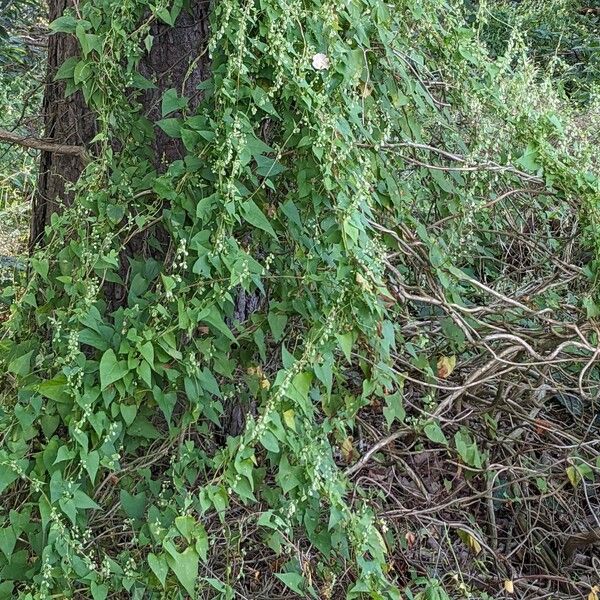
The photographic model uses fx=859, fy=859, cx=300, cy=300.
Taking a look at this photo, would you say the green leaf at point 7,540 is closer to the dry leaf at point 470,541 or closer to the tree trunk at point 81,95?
the tree trunk at point 81,95

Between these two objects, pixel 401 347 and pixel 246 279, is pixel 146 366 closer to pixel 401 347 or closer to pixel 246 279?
pixel 246 279

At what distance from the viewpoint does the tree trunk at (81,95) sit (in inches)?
89.0

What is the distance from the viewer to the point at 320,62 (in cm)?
195

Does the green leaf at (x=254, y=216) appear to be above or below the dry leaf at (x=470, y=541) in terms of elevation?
above

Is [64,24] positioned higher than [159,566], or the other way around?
[64,24]

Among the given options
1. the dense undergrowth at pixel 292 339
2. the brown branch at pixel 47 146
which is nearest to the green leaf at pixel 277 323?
the dense undergrowth at pixel 292 339

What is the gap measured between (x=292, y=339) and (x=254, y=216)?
435 millimetres

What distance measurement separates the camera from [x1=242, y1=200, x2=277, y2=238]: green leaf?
76.5 inches

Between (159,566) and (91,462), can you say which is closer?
(159,566)

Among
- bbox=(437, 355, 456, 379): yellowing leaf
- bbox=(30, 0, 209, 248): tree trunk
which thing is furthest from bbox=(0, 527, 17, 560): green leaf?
bbox=(437, 355, 456, 379): yellowing leaf

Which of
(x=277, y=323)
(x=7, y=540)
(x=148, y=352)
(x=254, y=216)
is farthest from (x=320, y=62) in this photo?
(x=7, y=540)

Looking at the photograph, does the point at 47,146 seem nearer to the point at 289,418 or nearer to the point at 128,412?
the point at 128,412

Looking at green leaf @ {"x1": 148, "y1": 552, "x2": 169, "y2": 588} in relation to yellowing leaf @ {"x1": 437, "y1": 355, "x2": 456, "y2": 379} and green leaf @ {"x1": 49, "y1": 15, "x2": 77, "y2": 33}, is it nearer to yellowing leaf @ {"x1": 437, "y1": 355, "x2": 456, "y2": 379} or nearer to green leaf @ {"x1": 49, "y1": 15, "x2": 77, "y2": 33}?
yellowing leaf @ {"x1": 437, "y1": 355, "x2": 456, "y2": 379}

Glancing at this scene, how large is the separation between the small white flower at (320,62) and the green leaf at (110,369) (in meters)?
0.79
